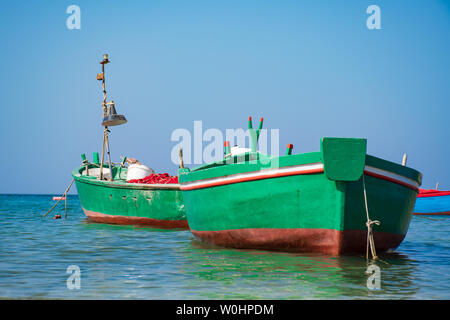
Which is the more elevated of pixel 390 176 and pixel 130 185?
pixel 390 176

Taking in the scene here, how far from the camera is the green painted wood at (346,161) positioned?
28.0 feet

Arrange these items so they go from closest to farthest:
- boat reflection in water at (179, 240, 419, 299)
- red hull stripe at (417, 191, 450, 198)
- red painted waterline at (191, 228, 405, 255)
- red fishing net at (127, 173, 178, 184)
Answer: boat reflection in water at (179, 240, 419, 299) < red painted waterline at (191, 228, 405, 255) < red fishing net at (127, 173, 178, 184) < red hull stripe at (417, 191, 450, 198)

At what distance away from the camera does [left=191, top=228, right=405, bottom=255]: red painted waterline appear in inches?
358

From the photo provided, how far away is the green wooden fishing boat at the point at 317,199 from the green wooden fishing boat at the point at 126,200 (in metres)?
6.40

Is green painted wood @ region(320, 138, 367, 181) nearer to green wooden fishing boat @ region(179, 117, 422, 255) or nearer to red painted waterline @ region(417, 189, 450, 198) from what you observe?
green wooden fishing boat @ region(179, 117, 422, 255)

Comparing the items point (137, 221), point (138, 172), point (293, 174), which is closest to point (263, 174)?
point (293, 174)

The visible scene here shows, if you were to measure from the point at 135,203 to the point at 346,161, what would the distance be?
417 inches

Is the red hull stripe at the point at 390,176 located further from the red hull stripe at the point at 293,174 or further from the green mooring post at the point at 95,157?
the green mooring post at the point at 95,157

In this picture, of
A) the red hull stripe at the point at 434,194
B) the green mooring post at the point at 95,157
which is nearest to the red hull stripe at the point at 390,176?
the green mooring post at the point at 95,157

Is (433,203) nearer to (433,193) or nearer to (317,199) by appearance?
(433,193)

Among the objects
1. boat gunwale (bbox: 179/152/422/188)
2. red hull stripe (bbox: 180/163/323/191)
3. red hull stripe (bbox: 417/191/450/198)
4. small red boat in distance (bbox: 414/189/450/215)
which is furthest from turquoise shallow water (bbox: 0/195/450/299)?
small red boat in distance (bbox: 414/189/450/215)

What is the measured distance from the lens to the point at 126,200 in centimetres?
1803
